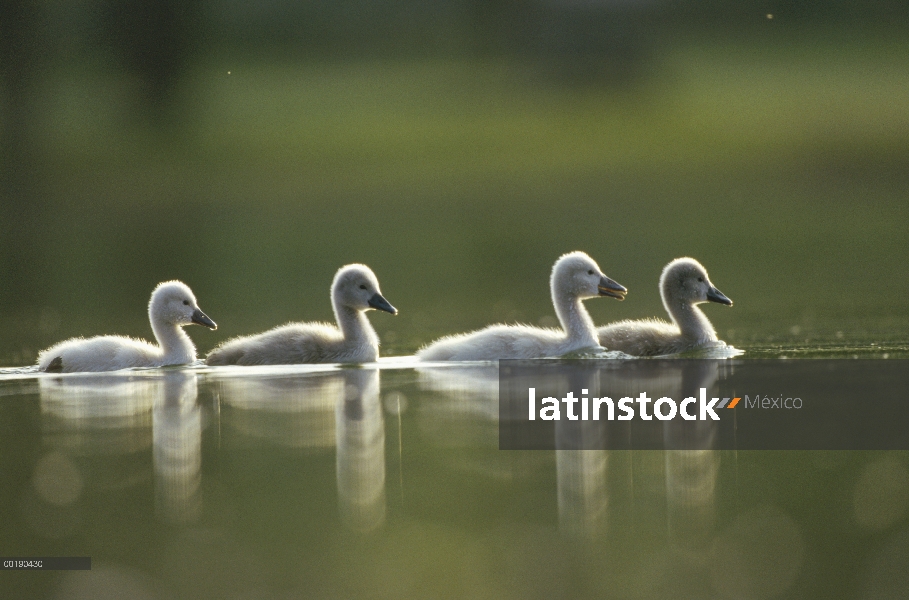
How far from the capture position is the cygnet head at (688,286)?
988 cm

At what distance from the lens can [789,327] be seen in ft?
34.8

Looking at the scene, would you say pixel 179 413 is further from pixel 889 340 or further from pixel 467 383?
pixel 889 340

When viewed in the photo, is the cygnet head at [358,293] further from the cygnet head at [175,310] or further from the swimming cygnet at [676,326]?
the swimming cygnet at [676,326]

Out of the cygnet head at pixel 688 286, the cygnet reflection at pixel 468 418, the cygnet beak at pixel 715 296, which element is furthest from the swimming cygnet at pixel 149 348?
the cygnet beak at pixel 715 296

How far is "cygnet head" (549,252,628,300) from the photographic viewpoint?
31.8ft

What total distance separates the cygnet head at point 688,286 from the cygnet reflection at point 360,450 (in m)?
2.81

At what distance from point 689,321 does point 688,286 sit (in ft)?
0.99

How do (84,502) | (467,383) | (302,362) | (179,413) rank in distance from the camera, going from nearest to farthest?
(84,502), (179,413), (467,383), (302,362)

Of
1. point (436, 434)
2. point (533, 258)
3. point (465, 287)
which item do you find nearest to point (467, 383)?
point (436, 434)

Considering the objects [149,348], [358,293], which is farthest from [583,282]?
[149,348]

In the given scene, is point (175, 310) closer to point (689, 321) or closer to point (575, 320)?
point (575, 320)

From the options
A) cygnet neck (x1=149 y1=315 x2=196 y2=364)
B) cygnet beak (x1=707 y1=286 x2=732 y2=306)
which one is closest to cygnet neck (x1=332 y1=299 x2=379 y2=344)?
cygnet neck (x1=149 y1=315 x2=196 y2=364)

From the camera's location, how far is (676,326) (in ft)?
32.3

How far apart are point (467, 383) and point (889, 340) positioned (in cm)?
371
